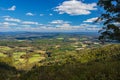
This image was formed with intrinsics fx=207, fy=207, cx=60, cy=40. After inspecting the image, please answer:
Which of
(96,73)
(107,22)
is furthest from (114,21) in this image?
(96,73)

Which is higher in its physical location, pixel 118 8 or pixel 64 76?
pixel 118 8

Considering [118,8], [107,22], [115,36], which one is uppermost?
[118,8]

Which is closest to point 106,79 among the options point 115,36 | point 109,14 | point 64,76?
point 64,76

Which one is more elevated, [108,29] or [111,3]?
[111,3]

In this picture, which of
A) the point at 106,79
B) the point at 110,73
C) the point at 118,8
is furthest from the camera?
the point at 118,8

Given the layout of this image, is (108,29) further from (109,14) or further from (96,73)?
(96,73)

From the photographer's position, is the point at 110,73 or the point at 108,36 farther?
the point at 108,36

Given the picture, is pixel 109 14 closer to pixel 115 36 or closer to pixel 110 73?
pixel 115 36

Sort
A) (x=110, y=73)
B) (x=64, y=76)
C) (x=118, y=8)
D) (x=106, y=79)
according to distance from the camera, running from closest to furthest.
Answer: (x=106, y=79)
(x=110, y=73)
(x=64, y=76)
(x=118, y=8)

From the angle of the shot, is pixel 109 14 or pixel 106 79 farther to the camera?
pixel 109 14
